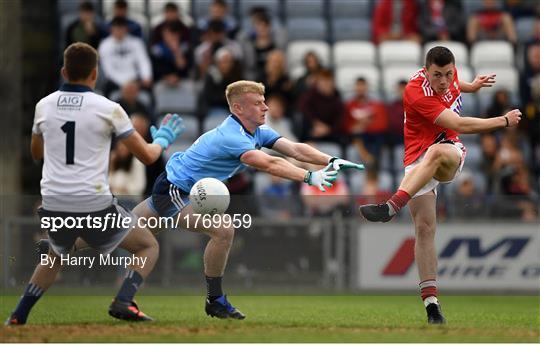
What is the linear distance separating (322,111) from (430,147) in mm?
8012

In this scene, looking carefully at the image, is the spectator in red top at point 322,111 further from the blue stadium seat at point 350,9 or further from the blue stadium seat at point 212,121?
the blue stadium seat at point 350,9

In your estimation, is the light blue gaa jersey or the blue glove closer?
the blue glove

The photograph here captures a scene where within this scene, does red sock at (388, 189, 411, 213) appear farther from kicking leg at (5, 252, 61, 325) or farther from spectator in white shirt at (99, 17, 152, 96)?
spectator in white shirt at (99, 17, 152, 96)

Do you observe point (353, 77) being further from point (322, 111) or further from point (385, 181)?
point (385, 181)

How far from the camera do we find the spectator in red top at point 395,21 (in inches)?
846

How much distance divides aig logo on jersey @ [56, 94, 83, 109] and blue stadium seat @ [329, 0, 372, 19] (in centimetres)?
1247

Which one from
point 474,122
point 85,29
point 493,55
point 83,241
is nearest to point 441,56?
point 474,122

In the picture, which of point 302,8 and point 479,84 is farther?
point 302,8

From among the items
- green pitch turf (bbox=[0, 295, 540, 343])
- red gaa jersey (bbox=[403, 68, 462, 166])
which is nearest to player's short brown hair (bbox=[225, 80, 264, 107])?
red gaa jersey (bbox=[403, 68, 462, 166])

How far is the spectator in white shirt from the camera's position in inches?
772

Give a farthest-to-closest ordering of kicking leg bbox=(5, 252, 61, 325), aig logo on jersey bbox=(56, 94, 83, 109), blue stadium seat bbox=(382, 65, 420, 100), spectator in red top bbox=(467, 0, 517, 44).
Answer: spectator in red top bbox=(467, 0, 517, 44) < blue stadium seat bbox=(382, 65, 420, 100) < kicking leg bbox=(5, 252, 61, 325) < aig logo on jersey bbox=(56, 94, 83, 109)

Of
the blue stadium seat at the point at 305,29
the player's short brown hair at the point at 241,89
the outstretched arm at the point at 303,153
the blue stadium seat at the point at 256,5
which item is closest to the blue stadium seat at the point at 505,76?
the blue stadium seat at the point at 305,29

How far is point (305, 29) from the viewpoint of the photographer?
71.8 ft

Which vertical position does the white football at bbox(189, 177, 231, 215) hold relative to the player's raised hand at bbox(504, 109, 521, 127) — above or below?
below
